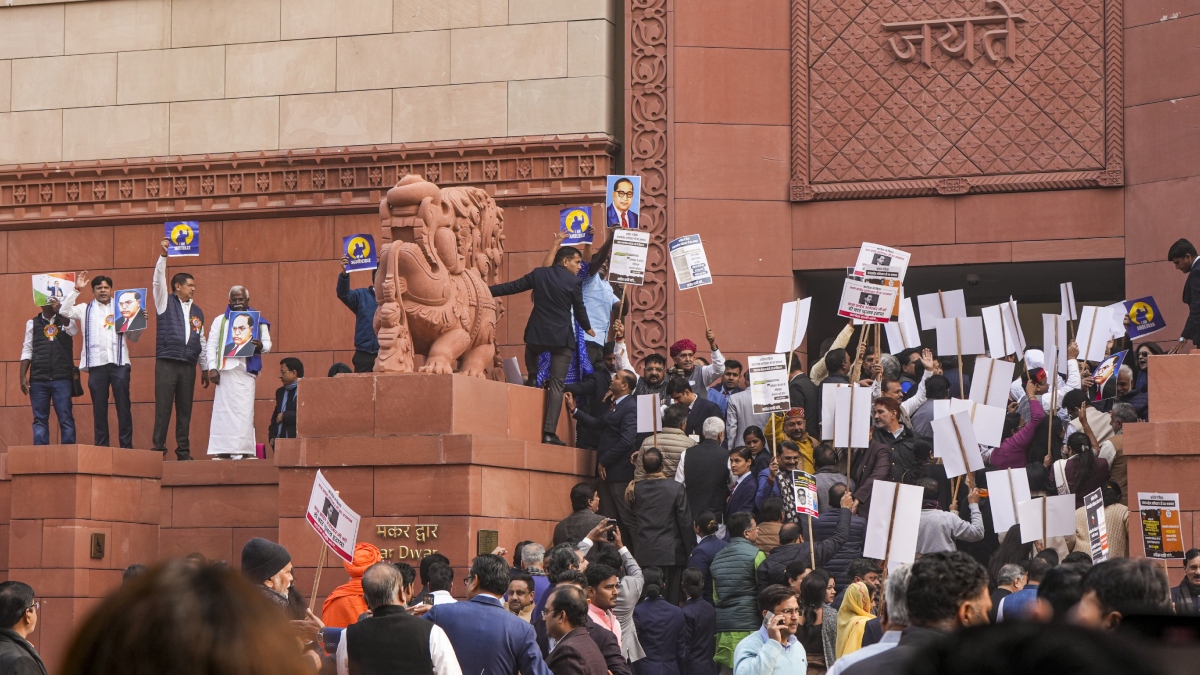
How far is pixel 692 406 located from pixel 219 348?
200 inches

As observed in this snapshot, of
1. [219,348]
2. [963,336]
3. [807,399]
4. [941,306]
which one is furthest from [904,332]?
[219,348]

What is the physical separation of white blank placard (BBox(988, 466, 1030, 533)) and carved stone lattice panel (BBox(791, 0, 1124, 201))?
789 centimetres

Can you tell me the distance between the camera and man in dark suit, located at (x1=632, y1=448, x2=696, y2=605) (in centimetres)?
1314

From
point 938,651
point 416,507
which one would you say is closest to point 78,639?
point 938,651

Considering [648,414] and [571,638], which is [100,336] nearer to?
[648,414]

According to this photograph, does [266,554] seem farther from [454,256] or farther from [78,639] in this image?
[454,256]

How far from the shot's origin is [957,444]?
40.6 feet

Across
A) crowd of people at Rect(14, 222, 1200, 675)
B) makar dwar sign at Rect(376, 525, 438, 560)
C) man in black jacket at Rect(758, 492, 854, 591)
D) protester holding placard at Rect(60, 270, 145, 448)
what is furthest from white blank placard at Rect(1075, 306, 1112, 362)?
protester holding placard at Rect(60, 270, 145, 448)

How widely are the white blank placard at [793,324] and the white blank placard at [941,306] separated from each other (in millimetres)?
1376

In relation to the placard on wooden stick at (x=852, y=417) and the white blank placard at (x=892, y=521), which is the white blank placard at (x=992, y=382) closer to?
the placard on wooden stick at (x=852, y=417)

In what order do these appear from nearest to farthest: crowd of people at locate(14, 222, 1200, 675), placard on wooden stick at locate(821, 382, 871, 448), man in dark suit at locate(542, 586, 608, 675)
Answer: crowd of people at locate(14, 222, 1200, 675), man in dark suit at locate(542, 586, 608, 675), placard on wooden stick at locate(821, 382, 871, 448)

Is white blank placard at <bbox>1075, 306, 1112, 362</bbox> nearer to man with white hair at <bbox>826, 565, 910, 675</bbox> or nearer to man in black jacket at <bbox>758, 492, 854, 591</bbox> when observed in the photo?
man in black jacket at <bbox>758, 492, 854, 591</bbox>

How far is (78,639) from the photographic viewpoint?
6.63 feet

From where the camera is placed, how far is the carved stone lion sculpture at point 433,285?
13.7 m
